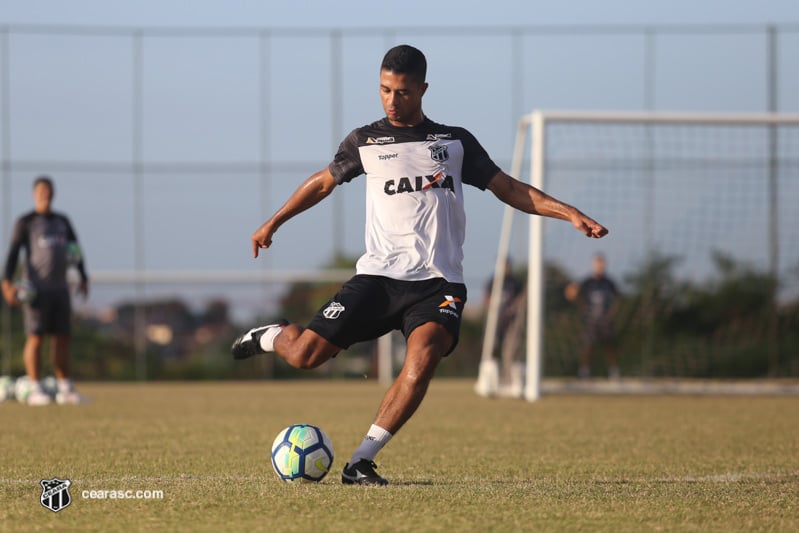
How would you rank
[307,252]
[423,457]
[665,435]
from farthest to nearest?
[307,252] → [665,435] → [423,457]

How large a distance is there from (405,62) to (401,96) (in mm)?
191

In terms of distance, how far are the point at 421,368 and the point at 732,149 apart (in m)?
14.0

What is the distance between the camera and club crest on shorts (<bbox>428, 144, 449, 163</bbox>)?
240 inches

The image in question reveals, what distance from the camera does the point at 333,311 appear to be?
5965mm

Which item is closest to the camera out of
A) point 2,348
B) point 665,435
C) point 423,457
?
point 423,457

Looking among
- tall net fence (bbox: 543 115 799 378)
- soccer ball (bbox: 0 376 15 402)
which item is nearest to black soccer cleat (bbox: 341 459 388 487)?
soccer ball (bbox: 0 376 15 402)

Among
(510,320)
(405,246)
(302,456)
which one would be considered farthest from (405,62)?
(510,320)

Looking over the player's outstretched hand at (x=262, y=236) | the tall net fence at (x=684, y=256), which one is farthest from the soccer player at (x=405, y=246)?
the tall net fence at (x=684, y=256)

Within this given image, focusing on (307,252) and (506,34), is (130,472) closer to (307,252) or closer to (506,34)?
(307,252)

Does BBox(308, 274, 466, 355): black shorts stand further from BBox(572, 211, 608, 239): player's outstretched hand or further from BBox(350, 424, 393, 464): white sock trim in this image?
BBox(572, 211, 608, 239): player's outstretched hand

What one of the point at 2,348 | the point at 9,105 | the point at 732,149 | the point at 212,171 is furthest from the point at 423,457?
the point at 9,105

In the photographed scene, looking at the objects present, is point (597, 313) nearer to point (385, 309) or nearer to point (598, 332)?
point (598, 332)

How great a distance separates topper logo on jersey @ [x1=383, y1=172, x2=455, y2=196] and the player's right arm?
0.41m

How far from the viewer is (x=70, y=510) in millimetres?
4953
